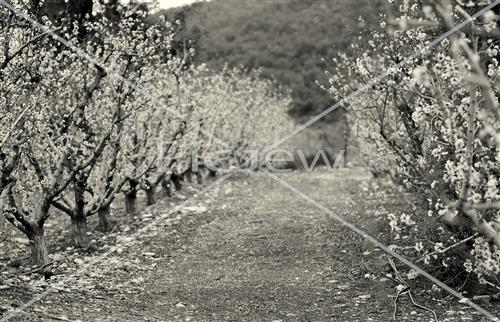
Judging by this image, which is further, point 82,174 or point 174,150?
point 174,150

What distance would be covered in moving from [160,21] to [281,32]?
224 feet

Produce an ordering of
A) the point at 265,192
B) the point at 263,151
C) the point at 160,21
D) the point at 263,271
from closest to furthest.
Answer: the point at 263,271 → the point at 160,21 → the point at 265,192 → the point at 263,151

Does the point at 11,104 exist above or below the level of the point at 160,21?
below

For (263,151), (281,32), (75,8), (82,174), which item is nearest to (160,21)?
(75,8)

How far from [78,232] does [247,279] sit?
4.20 metres

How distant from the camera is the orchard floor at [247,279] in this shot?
816 centimetres

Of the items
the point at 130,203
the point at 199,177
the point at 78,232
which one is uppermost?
the point at 78,232

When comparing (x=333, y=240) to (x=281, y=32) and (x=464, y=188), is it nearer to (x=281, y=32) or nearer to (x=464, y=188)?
(x=464, y=188)

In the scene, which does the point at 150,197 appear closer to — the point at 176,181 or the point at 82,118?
the point at 176,181

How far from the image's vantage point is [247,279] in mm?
10398

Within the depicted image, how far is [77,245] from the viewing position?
12156 millimetres

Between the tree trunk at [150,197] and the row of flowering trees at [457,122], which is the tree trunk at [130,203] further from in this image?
the row of flowering trees at [457,122]

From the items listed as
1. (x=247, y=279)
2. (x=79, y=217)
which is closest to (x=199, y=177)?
(x=79, y=217)

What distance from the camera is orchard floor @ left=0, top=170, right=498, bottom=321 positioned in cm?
816
